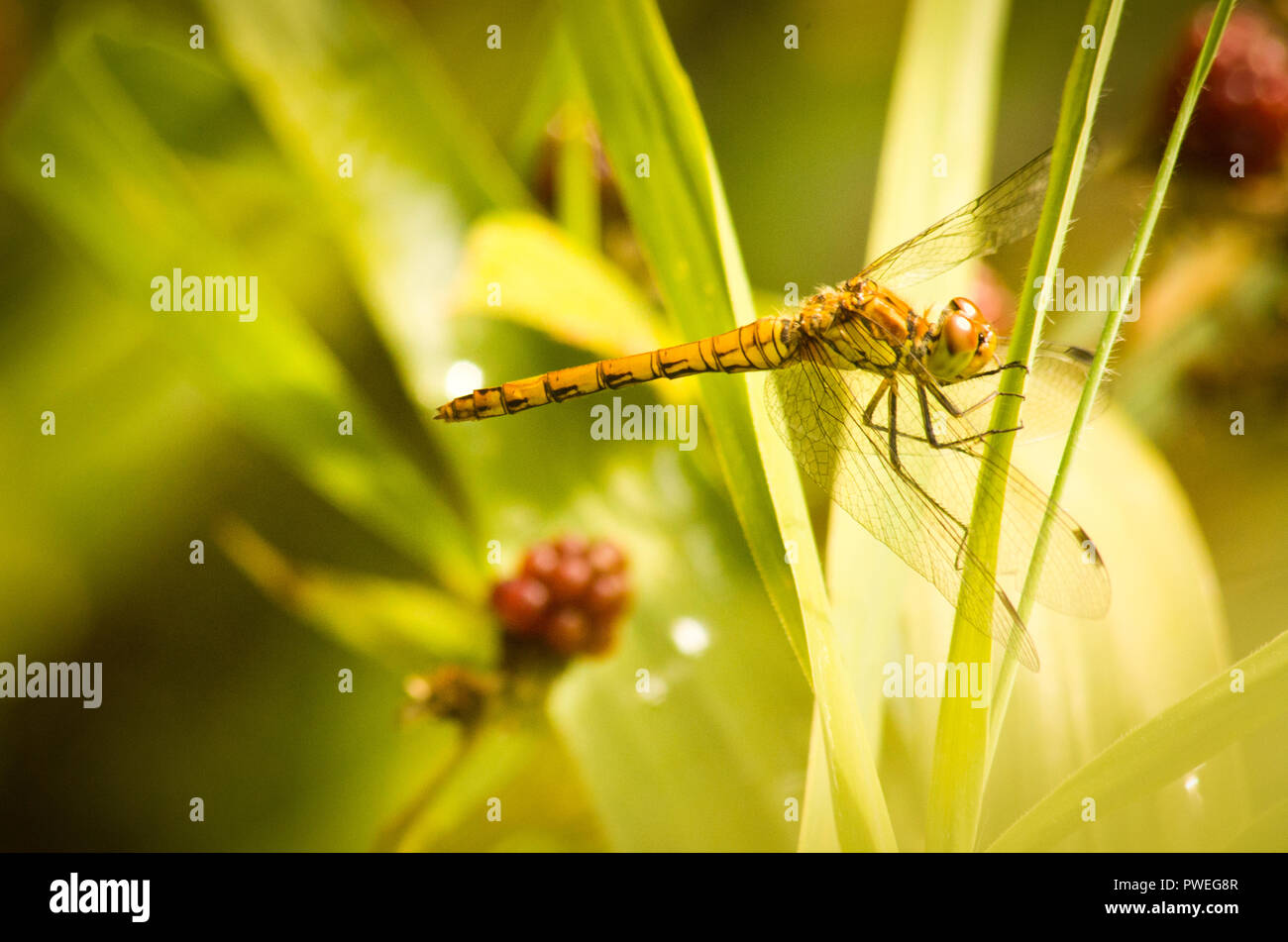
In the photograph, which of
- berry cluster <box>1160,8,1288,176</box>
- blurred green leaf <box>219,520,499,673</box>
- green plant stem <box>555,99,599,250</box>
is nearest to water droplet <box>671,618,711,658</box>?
blurred green leaf <box>219,520,499,673</box>

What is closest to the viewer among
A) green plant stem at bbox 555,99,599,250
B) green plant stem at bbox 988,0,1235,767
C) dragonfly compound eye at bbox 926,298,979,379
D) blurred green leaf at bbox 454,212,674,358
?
green plant stem at bbox 988,0,1235,767

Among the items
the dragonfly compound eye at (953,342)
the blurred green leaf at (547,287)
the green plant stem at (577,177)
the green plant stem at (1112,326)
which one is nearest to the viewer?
the green plant stem at (1112,326)

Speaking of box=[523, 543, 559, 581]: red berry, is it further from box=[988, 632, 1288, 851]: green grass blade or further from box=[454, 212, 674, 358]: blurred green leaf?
box=[988, 632, 1288, 851]: green grass blade

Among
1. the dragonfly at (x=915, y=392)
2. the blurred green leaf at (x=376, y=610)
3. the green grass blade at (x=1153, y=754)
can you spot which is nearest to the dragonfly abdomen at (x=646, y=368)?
the dragonfly at (x=915, y=392)

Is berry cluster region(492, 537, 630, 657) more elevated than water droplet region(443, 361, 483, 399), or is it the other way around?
water droplet region(443, 361, 483, 399)

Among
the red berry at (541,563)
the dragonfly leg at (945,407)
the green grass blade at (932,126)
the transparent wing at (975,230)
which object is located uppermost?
the green grass blade at (932,126)

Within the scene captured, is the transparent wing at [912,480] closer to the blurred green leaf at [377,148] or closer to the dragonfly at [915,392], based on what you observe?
the dragonfly at [915,392]
